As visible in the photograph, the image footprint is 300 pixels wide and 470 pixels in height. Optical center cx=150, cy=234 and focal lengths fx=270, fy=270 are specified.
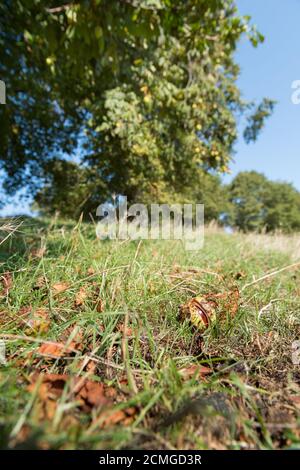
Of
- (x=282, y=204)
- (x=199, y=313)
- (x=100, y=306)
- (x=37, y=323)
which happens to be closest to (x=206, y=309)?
(x=199, y=313)

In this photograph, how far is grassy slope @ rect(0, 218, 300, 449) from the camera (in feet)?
1.69

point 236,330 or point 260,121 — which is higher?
point 260,121

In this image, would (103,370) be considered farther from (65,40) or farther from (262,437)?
(65,40)

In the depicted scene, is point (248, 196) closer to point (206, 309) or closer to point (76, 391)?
point (206, 309)

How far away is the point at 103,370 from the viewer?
2.58 ft

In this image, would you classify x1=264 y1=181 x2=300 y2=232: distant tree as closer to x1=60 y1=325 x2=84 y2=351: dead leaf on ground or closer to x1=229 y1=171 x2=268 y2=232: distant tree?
x1=229 y1=171 x2=268 y2=232: distant tree

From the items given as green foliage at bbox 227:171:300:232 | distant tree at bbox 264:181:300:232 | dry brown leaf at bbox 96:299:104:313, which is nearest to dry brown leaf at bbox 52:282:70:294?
dry brown leaf at bbox 96:299:104:313

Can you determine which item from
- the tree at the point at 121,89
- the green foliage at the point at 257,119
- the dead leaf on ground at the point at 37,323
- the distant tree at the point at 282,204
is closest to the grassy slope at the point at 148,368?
the dead leaf on ground at the point at 37,323

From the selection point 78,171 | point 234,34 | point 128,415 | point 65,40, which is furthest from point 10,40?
point 78,171

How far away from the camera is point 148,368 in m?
0.78

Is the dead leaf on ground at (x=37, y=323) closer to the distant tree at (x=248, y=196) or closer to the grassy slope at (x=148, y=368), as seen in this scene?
the grassy slope at (x=148, y=368)

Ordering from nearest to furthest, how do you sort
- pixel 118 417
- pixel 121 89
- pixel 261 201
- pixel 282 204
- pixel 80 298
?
1. pixel 118 417
2. pixel 80 298
3. pixel 121 89
4. pixel 282 204
5. pixel 261 201

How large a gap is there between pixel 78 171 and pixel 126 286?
1102 cm

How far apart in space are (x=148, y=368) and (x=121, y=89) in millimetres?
6774
